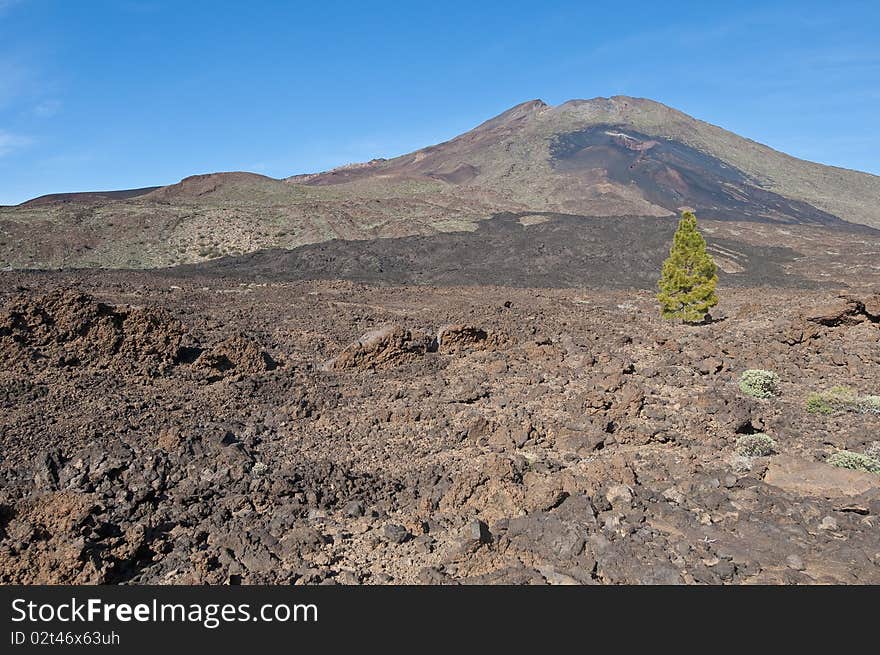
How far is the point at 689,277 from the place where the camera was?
1862cm

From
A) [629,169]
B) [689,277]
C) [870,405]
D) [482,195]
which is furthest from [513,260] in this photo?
[629,169]

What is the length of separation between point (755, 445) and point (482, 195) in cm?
6005

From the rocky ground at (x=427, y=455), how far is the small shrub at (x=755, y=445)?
121 mm

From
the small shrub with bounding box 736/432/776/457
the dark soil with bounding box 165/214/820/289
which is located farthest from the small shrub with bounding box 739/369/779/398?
the dark soil with bounding box 165/214/820/289

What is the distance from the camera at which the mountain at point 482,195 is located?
41656mm

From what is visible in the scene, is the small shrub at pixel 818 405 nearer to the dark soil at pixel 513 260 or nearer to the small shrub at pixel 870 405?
the small shrub at pixel 870 405

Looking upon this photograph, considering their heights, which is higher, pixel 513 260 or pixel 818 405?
pixel 513 260

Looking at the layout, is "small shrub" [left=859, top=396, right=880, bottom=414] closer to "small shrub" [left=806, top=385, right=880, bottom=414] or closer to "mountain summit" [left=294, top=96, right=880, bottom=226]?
"small shrub" [left=806, top=385, right=880, bottom=414]

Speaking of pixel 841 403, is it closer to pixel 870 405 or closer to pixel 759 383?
pixel 870 405

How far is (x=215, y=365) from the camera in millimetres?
11539

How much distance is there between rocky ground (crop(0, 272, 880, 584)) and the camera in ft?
18.5

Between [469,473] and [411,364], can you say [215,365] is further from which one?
[469,473]

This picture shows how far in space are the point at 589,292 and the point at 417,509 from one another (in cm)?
2390

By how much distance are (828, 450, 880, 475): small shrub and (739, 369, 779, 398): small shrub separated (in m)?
2.39
